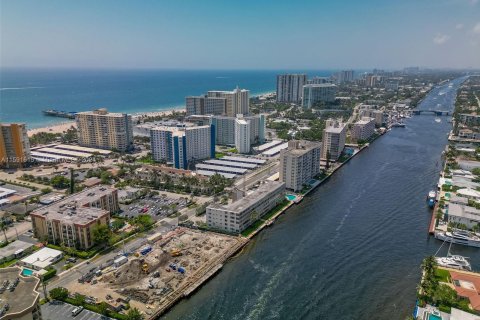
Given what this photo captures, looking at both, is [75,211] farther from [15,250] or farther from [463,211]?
[463,211]

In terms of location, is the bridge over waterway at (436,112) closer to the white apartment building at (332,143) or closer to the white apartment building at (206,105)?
the white apartment building at (332,143)

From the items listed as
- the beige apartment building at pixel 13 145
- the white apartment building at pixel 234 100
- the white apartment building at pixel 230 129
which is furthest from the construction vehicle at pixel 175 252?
the white apartment building at pixel 234 100

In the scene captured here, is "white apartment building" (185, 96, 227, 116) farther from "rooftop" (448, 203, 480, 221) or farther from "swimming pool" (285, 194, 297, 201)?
"rooftop" (448, 203, 480, 221)

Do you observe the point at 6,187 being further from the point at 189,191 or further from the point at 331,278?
the point at 331,278

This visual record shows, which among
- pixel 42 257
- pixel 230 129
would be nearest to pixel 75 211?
pixel 42 257

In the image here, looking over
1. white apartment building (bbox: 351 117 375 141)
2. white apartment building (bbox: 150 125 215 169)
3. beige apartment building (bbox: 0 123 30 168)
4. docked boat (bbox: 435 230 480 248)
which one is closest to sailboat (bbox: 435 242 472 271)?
docked boat (bbox: 435 230 480 248)

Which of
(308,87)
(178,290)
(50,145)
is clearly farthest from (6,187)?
(308,87)
